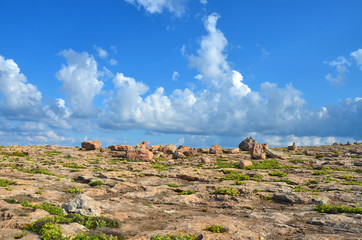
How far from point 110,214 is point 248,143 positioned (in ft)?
226

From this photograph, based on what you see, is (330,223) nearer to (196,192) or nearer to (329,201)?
(329,201)

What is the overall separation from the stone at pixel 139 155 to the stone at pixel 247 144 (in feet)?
114

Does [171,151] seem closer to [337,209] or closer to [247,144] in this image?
[247,144]

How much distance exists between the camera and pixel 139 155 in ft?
191

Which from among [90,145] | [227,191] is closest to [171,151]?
[90,145]

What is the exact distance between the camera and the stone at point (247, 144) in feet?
257

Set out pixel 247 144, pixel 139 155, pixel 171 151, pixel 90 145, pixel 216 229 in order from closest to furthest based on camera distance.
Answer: pixel 216 229 → pixel 139 155 → pixel 171 151 → pixel 90 145 → pixel 247 144

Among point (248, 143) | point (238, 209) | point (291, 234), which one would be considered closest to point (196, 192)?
point (238, 209)

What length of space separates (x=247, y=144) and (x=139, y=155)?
126 ft

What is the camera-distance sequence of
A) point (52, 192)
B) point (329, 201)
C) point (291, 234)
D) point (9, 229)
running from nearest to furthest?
point (9, 229) → point (291, 234) → point (329, 201) → point (52, 192)

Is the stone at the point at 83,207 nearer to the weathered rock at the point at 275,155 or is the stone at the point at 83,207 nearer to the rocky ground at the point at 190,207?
the rocky ground at the point at 190,207

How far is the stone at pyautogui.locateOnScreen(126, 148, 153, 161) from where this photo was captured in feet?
188

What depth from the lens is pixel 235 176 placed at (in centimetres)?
3344

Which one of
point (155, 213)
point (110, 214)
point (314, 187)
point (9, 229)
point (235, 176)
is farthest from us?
point (235, 176)
